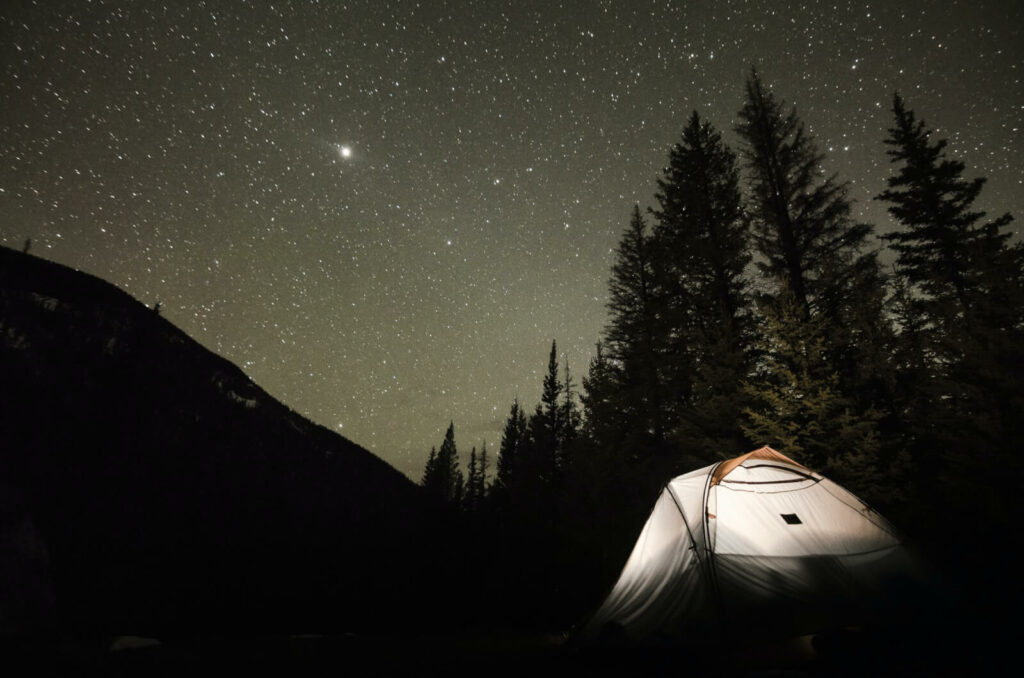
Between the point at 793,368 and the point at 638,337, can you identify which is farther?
the point at 638,337

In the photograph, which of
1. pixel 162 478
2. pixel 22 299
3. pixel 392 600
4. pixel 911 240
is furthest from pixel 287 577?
pixel 911 240

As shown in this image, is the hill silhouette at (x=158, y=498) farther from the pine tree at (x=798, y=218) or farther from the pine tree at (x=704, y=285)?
the pine tree at (x=798, y=218)

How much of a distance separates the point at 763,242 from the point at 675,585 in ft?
39.3

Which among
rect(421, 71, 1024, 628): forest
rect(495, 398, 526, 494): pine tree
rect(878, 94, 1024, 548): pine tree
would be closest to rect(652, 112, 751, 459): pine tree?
rect(421, 71, 1024, 628): forest

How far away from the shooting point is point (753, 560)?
186 inches

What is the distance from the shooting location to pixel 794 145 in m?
13.3

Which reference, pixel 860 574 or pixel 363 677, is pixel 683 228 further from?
pixel 363 677

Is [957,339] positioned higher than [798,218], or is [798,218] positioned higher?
[798,218]

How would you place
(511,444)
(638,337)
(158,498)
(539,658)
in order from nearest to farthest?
(539,658) < (158,498) < (638,337) < (511,444)

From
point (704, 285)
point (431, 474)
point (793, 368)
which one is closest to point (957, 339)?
point (793, 368)

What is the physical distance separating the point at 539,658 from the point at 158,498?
16319 millimetres

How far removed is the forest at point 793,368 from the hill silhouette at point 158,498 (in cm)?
361

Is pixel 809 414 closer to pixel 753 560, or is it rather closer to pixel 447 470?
pixel 753 560

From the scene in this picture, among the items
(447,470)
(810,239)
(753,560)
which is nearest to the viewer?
(753,560)
